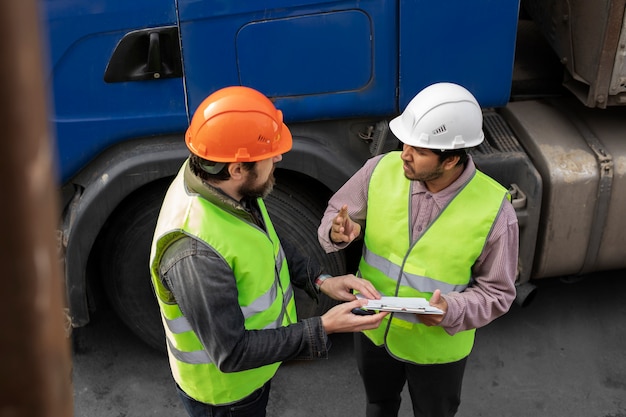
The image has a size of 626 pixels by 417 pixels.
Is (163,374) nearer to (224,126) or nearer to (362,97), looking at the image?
(362,97)

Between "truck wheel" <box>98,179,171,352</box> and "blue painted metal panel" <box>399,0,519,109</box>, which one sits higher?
"blue painted metal panel" <box>399,0,519,109</box>

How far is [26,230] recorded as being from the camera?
0.41 metres

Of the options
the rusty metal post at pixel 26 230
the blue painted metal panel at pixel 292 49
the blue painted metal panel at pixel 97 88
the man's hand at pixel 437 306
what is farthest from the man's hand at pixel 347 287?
the rusty metal post at pixel 26 230

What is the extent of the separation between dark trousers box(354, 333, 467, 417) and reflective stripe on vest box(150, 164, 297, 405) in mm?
488

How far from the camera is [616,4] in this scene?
293 centimetres

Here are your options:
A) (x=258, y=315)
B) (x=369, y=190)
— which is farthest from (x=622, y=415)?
(x=258, y=315)

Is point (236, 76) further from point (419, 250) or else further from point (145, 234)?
point (419, 250)

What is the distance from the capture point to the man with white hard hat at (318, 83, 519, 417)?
7.48 ft

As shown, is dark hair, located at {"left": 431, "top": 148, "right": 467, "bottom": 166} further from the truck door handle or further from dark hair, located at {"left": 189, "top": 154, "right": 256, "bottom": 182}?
the truck door handle

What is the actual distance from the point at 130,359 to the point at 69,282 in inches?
28.0

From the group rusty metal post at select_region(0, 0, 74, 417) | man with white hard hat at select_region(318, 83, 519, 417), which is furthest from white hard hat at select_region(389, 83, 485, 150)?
rusty metal post at select_region(0, 0, 74, 417)

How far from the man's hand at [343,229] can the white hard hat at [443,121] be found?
0.34 meters

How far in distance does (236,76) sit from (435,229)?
1.09 meters

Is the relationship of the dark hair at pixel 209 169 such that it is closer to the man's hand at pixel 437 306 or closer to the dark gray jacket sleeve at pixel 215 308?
the dark gray jacket sleeve at pixel 215 308
